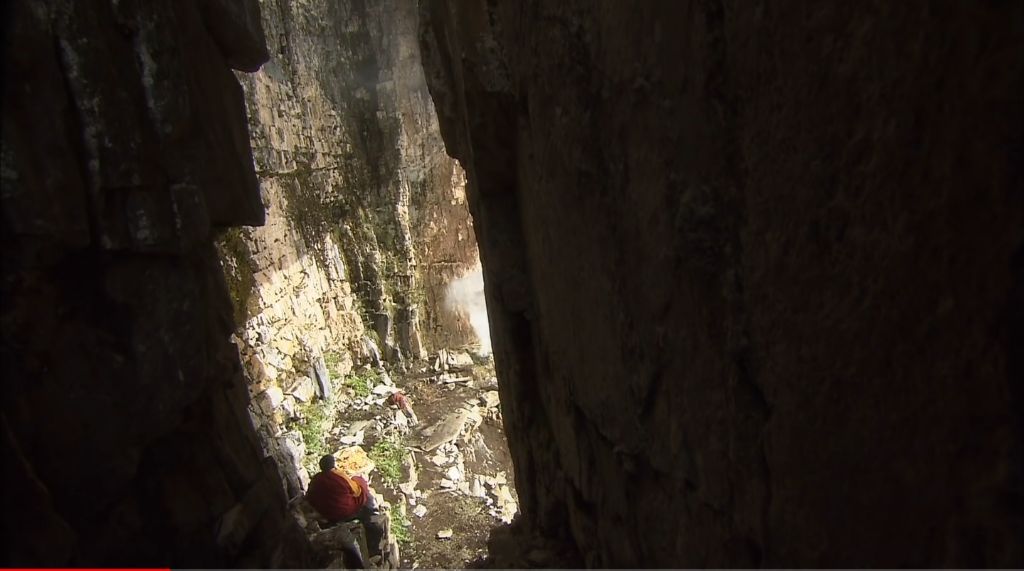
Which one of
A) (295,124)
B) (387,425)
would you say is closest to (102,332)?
(387,425)

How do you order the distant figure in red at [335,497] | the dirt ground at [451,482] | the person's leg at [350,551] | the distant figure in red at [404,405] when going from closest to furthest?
the person's leg at [350,551]
the distant figure in red at [335,497]
the dirt ground at [451,482]
the distant figure in red at [404,405]

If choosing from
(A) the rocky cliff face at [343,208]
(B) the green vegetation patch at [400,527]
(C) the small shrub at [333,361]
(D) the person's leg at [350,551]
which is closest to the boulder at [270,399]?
(A) the rocky cliff face at [343,208]

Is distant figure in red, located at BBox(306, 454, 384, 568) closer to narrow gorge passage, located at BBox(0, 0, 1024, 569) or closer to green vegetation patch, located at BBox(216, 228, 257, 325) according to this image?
narrow gorge passage, located at BBox(0, 0, 1024, 569)

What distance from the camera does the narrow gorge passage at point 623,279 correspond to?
109 centimetres

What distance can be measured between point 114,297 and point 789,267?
2.66 m

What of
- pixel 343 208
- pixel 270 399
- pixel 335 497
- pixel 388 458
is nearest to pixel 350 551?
pixel 335 497

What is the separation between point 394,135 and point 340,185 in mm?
1429

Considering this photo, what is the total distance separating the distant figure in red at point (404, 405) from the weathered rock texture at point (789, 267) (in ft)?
23.3

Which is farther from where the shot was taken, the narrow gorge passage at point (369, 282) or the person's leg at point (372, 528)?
the narrow gorge passage at point (369, 282)

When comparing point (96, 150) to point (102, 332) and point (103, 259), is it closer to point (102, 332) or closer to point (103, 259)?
point (103, 259)

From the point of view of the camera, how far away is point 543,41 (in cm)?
240

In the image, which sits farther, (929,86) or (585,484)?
(585,484)

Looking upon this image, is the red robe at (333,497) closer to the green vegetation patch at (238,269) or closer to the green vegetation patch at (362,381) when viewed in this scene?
the green vegetation patch at (238,269)

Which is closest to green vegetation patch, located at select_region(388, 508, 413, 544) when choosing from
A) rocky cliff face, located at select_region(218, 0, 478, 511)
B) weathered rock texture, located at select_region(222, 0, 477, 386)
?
rocky cliff face, located at select_region(218, 0, 478, 511)
